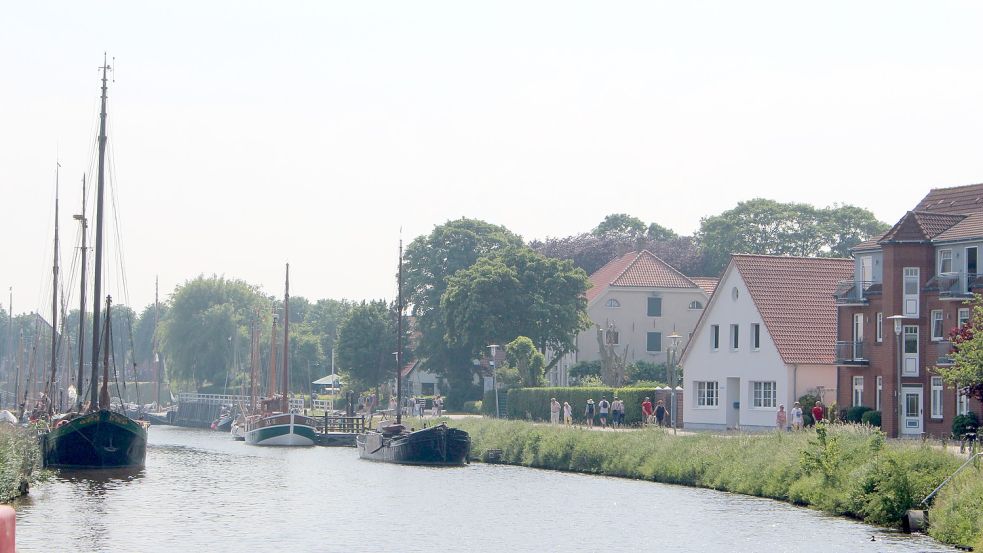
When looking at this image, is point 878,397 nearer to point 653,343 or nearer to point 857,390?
point 857,390

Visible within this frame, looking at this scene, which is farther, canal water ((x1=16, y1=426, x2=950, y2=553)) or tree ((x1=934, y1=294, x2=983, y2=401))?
tree ((x1=934, y1=294, x2=983, y2=401))

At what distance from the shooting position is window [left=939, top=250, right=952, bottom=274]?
5869cm

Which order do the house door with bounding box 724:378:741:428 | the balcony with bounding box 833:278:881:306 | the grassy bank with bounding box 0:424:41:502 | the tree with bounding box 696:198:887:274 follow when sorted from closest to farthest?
the grassy bank with bounding box 0:424:41:502 → the balcony with bounding box 833:278:881:306 → the house door with bounding box 724:378:741:428 → the tree with bounding box 696:198:887:274

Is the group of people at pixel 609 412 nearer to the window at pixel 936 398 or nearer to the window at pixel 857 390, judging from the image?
the window at pixel 857 390

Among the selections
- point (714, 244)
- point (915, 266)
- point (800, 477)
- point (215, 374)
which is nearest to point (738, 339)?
point (915, 266)

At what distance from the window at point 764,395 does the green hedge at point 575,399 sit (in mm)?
4163

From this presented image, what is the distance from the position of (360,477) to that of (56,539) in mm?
24790

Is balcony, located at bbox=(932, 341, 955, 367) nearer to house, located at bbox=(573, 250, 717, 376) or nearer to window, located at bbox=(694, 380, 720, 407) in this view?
window, located at bbox=(694, 380, 720, 407)

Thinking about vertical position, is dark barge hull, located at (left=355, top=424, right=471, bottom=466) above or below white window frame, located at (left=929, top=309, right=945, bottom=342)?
below

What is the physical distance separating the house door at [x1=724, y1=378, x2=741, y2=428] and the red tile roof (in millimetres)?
4085

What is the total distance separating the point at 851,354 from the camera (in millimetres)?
62906

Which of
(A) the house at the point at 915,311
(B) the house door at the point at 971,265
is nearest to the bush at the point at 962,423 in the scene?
(A) the house at the point at 915,311

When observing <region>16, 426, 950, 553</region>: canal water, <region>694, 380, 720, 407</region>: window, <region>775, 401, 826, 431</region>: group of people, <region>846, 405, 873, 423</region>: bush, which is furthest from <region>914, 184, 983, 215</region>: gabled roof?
<region>16, 426, 950, 553</region>: canal water

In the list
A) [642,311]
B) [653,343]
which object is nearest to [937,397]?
[653,343]
